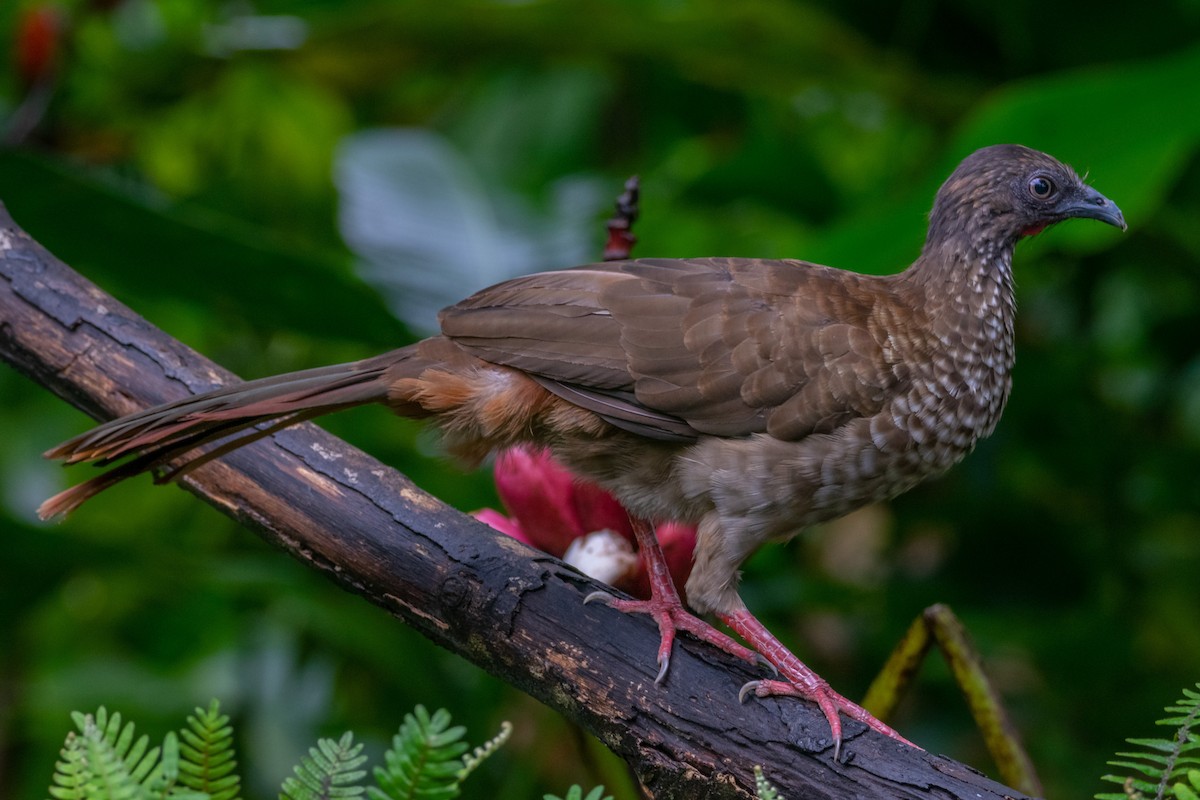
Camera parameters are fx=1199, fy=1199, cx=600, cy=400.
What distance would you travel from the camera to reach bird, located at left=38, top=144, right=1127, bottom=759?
160 cm

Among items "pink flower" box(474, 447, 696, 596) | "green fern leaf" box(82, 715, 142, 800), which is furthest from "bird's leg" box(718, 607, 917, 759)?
"green fern leaf" box(82, 715, 142, 800)

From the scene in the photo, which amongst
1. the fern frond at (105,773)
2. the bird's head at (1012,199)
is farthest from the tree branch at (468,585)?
the bird's head at (1012,199)

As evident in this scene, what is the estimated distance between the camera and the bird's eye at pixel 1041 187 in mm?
1721

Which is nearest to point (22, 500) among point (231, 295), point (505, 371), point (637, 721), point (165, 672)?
point (165, 672)

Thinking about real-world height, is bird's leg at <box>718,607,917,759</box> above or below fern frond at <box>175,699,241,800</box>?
above

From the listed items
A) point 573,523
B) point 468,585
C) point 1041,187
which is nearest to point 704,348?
point 573,523

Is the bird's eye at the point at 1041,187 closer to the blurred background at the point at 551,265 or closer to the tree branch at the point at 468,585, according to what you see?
the blurred background at the point at 551,265

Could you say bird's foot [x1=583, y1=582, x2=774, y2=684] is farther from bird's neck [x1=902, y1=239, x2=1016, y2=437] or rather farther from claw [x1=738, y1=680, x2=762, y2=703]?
bird's neck [x1=902, y1=239, x2=1016, y2=437]

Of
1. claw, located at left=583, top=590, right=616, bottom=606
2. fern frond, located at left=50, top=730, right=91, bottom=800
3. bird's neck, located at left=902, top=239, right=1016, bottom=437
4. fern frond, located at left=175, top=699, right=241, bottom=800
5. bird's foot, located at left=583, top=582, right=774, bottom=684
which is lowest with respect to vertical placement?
fern frond, located at left=50, top=730, right=91, bottom=800

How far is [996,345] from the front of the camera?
1.71 metres

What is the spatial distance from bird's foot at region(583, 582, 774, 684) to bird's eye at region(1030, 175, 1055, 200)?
A: 0.78 metres

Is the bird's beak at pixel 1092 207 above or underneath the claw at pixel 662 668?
above

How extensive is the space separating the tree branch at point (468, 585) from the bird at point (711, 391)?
0.08 metres

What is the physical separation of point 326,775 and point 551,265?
1.92 meters
